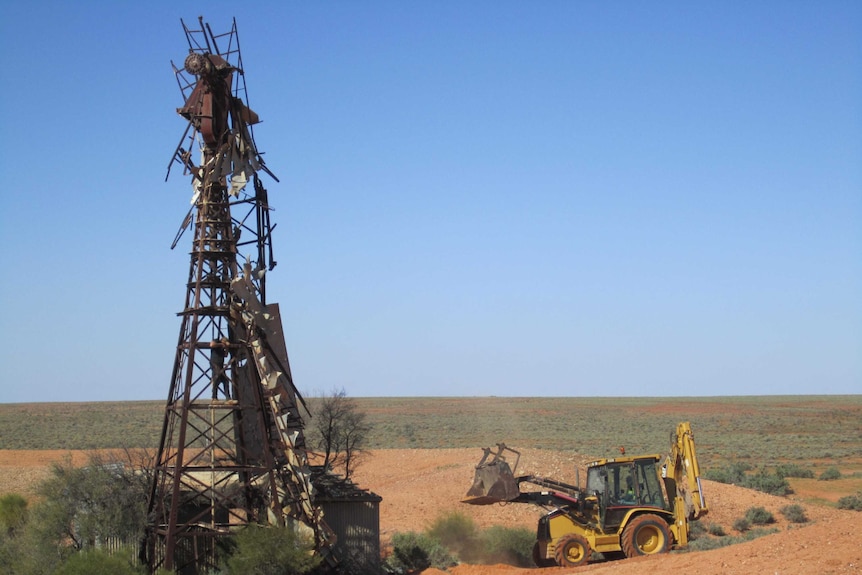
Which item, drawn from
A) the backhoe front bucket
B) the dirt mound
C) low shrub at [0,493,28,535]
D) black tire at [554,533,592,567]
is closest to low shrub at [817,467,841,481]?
the dirt mound

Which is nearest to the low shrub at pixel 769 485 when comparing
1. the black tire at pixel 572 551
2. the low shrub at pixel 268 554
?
the black tire at pixel 572 551

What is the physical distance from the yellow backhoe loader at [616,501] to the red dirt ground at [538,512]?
120 centimetres

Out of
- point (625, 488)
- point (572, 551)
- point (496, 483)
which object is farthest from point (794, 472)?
point (496, 483)

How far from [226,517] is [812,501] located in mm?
24003

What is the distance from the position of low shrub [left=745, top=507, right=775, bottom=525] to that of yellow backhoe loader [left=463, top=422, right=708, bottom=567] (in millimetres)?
9997

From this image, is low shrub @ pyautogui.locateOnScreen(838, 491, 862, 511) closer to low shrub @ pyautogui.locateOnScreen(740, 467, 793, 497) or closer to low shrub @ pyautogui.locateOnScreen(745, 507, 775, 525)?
low shrub @ pyautogui.locateOnScreen(740, 467, 793, 497)

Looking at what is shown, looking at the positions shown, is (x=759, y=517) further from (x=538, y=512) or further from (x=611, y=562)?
(x=611, y=562)

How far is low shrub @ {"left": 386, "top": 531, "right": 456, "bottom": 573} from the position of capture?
23094mm

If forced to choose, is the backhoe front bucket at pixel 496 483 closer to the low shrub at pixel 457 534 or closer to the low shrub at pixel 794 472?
the low shrub at pixel 457 534

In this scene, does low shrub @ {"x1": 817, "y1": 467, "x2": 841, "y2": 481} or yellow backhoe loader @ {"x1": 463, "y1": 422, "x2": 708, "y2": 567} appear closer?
yellow backhoe loader @ {"x1": 463, "y1": 422, "x2": 708, "y2": 567}

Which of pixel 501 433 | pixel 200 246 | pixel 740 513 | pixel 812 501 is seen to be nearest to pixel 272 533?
pixel 200 246

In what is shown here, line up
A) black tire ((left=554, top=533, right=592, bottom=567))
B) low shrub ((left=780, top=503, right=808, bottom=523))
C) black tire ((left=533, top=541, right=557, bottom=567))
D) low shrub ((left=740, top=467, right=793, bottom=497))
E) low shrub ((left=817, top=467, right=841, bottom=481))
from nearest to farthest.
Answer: black tire ((left=554, top=533, right=592, bottom=567)) < black tire ((left=533, top=541, right=557, bottom=567)) < low shrub ((left=780, top=503, right=808, bottom=523)) < low shrub ((left=740, top=467, right=793, bottom=497)) < low shrub ((left=817, top=467, right=841, bottom=481))

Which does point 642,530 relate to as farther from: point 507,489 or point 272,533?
point 272,533

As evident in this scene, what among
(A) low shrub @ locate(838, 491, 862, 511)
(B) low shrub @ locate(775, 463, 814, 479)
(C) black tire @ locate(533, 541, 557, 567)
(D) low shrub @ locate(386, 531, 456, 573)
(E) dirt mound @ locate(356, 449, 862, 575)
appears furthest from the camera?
(B) low shrub @ locate(775, 463, 814, 479)
